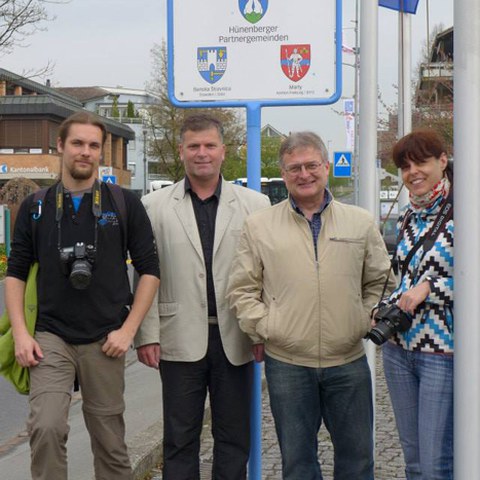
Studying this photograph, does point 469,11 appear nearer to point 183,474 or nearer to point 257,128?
point 257,128

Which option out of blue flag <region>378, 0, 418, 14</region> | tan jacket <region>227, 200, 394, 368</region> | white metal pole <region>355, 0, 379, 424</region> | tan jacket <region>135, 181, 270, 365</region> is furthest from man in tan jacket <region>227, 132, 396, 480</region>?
blue flag <region>378, 0, 418, 14</region>

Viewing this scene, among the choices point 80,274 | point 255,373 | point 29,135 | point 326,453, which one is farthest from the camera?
point 29,135

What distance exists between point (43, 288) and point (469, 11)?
229 centimetres

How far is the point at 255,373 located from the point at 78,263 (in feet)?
3.86

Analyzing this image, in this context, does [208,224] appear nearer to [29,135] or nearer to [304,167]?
[304,167]

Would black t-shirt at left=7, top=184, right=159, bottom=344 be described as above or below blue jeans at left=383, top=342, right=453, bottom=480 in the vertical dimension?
above

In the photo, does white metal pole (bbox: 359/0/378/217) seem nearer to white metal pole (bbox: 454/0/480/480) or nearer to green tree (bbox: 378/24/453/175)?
white metal pole (bbox: 454/0/480/480)

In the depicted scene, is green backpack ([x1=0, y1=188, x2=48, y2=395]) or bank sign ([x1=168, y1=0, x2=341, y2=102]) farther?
bank sign ([x1=168, y1=0, x2=341, y2=102])

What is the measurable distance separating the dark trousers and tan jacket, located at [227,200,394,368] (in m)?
0.32

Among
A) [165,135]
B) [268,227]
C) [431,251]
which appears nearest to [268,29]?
[268,227]

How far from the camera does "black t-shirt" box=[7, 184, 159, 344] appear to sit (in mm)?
4031

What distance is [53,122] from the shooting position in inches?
2319

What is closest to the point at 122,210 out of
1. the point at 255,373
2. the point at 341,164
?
the point at 255,373

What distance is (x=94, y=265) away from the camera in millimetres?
4020
